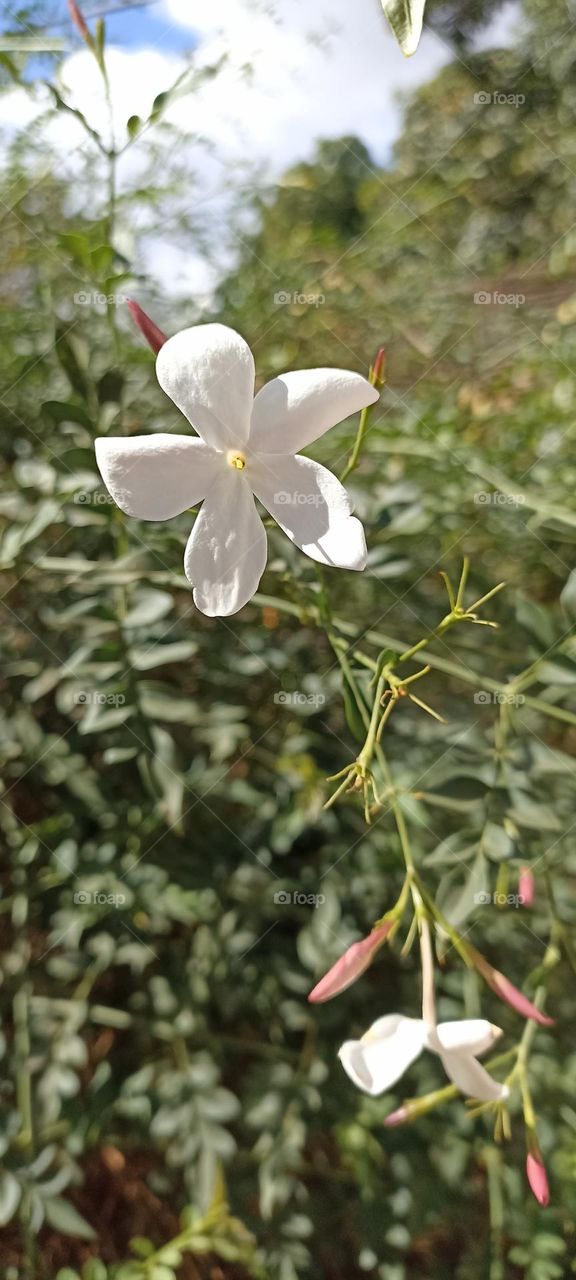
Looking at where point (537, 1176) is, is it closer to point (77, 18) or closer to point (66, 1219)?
point (66, 1219)

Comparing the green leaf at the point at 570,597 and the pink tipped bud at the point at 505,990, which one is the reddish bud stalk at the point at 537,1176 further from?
the green leaf at the point at 570,597

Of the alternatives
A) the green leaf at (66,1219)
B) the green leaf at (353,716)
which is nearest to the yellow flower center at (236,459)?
the green leaf at (353,716)

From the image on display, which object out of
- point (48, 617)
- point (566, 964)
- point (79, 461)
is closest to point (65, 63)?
point (79, 461)

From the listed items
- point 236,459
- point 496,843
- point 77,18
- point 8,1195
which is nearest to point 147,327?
point 236,459

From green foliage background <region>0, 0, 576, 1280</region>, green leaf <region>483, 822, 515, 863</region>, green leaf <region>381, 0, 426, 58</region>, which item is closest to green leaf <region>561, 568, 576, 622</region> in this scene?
green foliage background <region>0, 0, 576, 1280</region>

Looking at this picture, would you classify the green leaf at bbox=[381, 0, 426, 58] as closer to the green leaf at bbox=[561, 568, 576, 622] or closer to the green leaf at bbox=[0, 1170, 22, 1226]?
the green leaf at bbox=[561, 568, 576, 622]

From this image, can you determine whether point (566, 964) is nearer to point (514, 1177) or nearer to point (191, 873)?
point (514, 1177)
